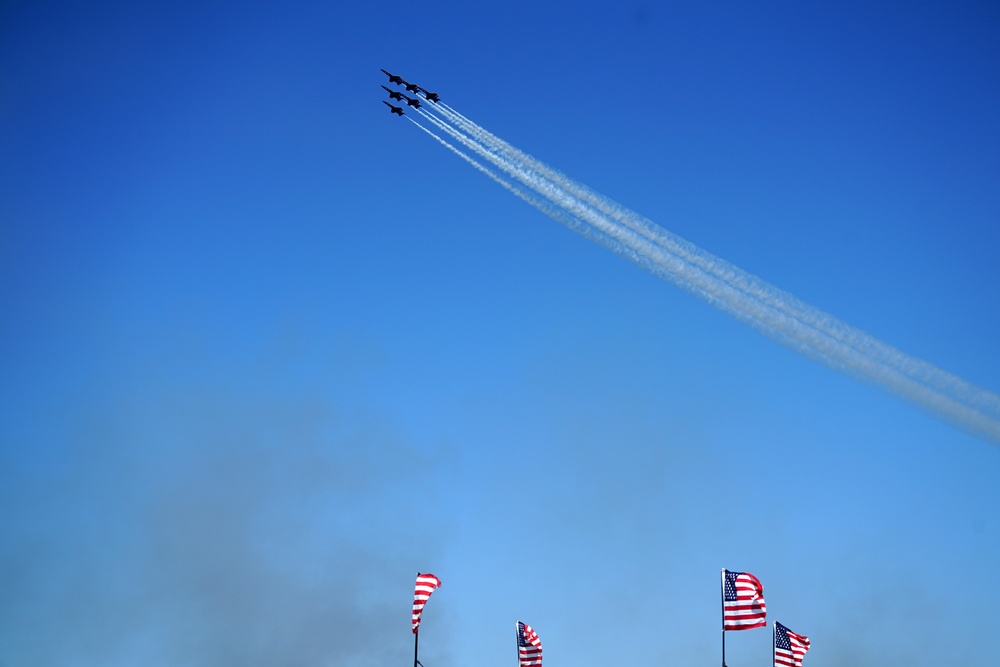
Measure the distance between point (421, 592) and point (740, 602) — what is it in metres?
24.0

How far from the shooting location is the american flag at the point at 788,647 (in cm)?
8456

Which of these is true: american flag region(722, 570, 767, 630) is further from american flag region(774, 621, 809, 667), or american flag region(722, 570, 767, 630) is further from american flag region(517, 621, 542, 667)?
american flag region(517, 621, 542, 667)

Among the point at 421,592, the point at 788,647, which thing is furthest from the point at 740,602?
the point at 421,592

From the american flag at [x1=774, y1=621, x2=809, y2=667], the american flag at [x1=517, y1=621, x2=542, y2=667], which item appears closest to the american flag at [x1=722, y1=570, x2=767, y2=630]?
the american flag at [x1=774, y1=621, x2=809, y2=667]

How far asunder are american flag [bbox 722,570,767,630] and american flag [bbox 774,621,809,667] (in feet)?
7.90

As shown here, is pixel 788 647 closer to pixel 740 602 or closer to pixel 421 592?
pixel 740 602

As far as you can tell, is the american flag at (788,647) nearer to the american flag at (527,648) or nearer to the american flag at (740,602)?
the american flag at (740,602)

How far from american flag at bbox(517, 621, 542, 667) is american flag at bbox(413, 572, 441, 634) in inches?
334

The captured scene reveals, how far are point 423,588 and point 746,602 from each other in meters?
24.3

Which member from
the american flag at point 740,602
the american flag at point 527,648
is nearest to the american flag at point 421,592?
the american flag at point 527,648

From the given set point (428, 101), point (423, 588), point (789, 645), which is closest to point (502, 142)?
point (428, 101)

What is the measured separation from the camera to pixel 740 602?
83.4 meters

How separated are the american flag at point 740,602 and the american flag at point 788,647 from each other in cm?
241

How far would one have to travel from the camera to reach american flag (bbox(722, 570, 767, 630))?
274ft
